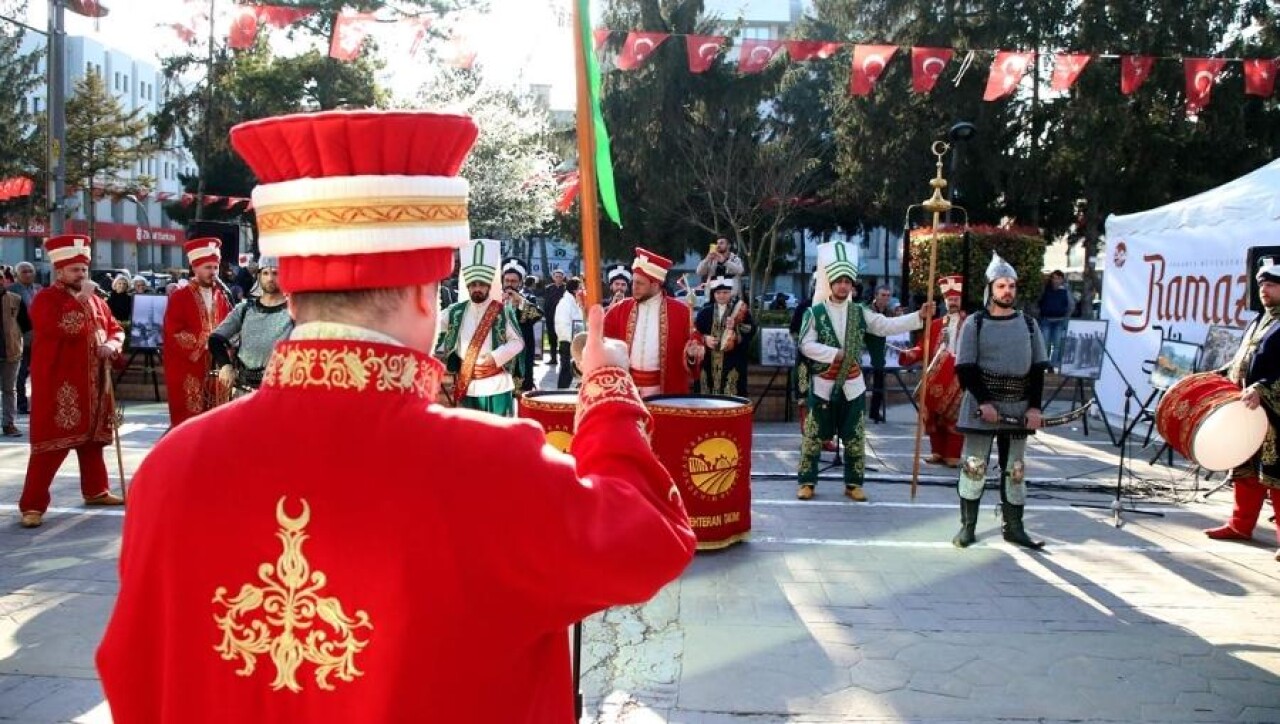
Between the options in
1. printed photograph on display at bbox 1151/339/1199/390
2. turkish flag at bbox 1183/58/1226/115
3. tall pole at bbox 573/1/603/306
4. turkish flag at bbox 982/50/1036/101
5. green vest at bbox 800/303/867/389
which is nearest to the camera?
tall pole at bbox 573/1/603/306

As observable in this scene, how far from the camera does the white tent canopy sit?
33.6 ft

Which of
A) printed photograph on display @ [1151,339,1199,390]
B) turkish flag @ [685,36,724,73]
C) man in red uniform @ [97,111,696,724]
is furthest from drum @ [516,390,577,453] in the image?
turkish flag @ [685,36,724,73]

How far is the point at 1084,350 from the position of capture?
40.2ft

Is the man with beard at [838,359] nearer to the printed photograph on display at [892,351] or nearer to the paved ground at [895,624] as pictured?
the paved ground at [895,624]

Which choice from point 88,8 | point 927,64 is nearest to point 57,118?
point 88,8

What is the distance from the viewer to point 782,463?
10242 mm

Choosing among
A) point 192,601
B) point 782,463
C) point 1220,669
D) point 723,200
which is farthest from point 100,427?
point 723,200

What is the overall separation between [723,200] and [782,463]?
20.2 m

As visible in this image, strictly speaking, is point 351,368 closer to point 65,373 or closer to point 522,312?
point 65,373

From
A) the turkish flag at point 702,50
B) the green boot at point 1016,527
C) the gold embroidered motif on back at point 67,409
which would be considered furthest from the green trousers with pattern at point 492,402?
the turkish flag at point 702,50

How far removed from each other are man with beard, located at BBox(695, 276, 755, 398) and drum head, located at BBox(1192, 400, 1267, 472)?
378 cm

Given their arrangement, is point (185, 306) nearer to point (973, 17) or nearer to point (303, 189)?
point (303, 189)

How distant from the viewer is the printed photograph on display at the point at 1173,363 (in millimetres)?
9406

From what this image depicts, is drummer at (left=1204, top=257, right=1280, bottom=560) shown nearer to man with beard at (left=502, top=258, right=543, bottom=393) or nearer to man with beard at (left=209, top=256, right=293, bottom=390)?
man with beard at (left=502, top=258, right=543, bottom=393)
